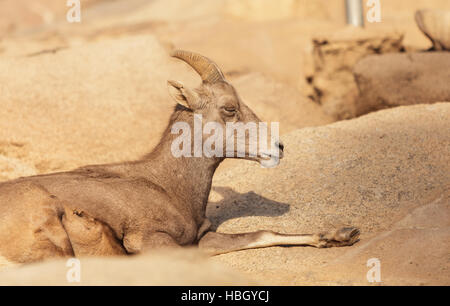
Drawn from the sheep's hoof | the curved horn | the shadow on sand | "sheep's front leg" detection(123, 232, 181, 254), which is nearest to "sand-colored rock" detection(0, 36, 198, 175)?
the shadow on sand

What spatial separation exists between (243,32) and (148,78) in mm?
8535

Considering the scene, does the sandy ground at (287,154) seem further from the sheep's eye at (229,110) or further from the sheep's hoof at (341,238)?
the sheep's eye at (229,110)

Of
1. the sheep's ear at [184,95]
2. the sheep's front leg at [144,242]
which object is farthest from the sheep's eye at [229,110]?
the sheep's front leg at [144,242]

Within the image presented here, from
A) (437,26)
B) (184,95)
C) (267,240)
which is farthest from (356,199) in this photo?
(437,26)

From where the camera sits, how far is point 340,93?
14859 mm

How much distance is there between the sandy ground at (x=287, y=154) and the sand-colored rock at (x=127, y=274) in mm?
42

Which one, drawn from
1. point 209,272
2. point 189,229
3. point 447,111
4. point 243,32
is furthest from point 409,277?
point 243,32

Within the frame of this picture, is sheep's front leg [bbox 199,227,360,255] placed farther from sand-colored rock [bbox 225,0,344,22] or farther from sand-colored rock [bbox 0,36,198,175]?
sand-colored rock [bbox 225,0,344,22]

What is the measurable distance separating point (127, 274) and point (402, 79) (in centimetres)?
850

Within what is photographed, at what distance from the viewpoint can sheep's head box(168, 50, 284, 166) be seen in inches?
294

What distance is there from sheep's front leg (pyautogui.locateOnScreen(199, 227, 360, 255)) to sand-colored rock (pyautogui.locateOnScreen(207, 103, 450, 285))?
8 centimetres

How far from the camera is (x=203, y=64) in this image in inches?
295

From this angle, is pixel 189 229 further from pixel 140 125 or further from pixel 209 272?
pixel 140 125

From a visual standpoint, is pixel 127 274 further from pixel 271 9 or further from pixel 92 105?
pixel 271 9
